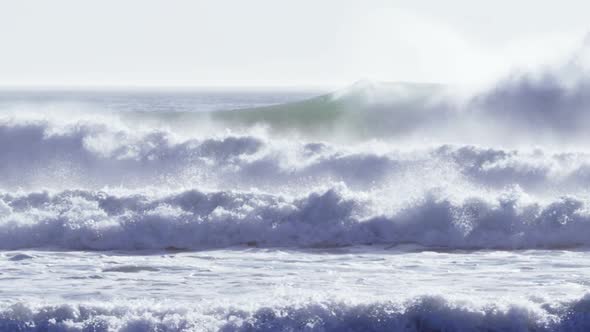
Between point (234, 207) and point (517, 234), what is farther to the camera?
point (234, 207)

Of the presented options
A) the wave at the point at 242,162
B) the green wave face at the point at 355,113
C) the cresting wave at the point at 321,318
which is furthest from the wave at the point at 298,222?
the green wave face at the point at 355,113

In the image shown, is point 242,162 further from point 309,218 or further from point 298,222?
point 298,222

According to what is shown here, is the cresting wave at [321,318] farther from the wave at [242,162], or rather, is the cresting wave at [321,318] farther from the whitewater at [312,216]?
the wave at [242,162]

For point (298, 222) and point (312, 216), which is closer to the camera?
point (298, 222)

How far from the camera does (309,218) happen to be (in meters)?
15.9

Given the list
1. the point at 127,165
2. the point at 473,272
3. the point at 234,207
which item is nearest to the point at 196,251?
the point at 234,207

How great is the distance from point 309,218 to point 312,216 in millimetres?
69

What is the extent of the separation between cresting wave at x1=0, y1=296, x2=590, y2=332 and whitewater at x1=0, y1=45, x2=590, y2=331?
2cm

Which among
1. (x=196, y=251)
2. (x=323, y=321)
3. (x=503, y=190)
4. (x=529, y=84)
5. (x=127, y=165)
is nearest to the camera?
(x=323, y=321)

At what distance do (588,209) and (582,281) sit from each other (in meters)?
4.33

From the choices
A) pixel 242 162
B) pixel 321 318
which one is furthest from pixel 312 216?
pixel 321 318

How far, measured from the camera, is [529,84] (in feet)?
81.8

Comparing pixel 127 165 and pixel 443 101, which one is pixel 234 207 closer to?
pixel 127 165

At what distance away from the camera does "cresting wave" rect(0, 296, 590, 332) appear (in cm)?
969
